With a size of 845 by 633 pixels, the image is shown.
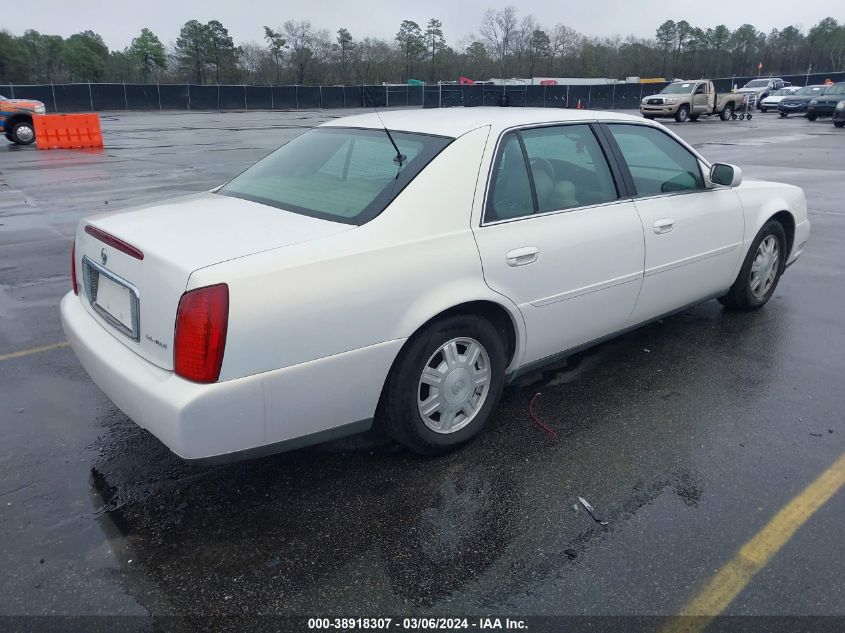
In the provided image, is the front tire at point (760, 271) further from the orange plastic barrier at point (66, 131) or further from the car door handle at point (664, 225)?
the orange plastic barrier at point (66, 131)

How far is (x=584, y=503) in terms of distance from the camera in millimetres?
3010

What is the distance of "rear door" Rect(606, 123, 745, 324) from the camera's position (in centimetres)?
415

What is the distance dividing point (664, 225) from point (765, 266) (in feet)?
5.51

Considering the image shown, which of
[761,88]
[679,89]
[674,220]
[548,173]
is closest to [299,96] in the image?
[679,89]

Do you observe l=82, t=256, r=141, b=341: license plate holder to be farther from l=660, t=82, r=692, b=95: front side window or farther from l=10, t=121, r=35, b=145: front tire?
l=660, t=82, r=692, b=95: front side window

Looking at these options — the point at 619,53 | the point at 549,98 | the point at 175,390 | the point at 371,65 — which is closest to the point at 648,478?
the point at 175,390

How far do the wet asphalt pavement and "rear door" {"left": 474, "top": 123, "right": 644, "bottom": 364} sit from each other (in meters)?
0.54

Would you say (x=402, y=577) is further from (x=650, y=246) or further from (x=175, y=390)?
(x=650, y=246)

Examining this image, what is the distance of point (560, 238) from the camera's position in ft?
11.7

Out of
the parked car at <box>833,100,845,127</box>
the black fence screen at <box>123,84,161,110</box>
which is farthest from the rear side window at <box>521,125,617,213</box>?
the black fence screen at <box>123,84,161,110</box>

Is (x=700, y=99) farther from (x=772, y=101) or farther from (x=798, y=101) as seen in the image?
(x=772, y=101)

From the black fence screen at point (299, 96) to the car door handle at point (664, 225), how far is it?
40.0m

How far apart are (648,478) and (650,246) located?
1.51 m

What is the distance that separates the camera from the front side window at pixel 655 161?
13.8 ft
